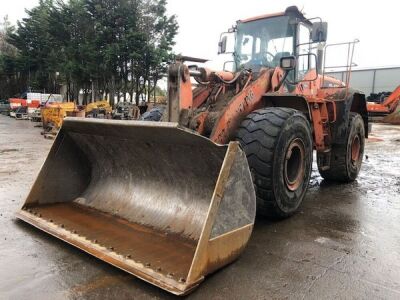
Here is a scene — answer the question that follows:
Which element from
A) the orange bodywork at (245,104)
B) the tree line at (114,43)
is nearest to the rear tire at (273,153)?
the orange bodywork at (245,104)

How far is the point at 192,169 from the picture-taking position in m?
3.67

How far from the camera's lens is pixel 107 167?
4543 mm

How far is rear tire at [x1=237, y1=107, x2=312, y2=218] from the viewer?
3.93 meters

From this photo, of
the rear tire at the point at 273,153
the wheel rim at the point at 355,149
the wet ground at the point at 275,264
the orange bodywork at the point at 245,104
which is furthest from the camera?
the wheel rim at the point at 355,149

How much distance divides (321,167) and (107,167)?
346cm

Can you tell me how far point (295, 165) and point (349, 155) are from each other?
2158mm

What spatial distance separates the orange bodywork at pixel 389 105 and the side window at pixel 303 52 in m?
17.5

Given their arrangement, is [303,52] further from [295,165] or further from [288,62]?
[295,165]

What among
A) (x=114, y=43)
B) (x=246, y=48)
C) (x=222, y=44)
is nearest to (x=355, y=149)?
(x=246, y=48)

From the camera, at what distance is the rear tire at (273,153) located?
3.93m

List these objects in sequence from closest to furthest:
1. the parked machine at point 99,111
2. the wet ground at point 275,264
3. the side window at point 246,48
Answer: the wet ground at point 275,264
the side window at point 246,48
the parked machine at point 99,111

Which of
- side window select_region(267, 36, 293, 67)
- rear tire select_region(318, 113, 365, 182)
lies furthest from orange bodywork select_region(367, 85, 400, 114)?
side window select_region(267, 36, 293, 67)

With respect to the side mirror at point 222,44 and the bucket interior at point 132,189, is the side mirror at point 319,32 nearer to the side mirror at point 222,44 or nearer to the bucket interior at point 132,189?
the side mirror at point 222,44

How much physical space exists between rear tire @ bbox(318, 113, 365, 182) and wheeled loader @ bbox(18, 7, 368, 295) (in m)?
0.76
